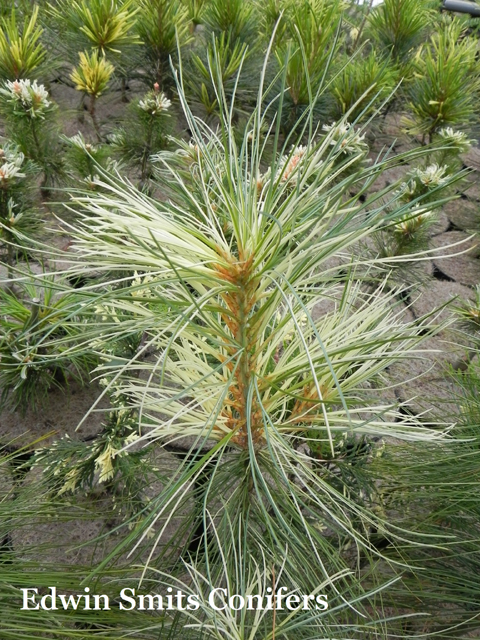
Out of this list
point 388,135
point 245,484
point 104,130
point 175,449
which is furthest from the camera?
point 388,135

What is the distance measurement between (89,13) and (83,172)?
11.9 inches

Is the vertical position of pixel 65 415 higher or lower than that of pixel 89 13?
lower

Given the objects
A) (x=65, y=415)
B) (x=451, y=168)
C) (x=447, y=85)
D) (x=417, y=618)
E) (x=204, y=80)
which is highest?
(x=204, y=80)

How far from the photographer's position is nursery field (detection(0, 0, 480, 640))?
373 mm

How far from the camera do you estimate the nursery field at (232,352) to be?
37 cm

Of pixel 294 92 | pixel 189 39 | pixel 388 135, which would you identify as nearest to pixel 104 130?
pixel 189 39

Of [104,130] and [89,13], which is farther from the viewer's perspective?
[104,130]

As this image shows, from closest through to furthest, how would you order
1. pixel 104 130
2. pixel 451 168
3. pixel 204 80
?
pixel 451 168, pixel 204 80, pixel 104 130

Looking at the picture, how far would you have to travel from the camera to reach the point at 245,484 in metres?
0.45

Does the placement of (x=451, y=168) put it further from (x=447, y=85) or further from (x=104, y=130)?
(x=104, y=130)

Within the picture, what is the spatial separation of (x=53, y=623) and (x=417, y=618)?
0.30 meters

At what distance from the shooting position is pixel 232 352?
420 mm

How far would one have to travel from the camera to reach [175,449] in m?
0.75

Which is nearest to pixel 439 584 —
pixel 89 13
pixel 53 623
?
pixel 53 623
